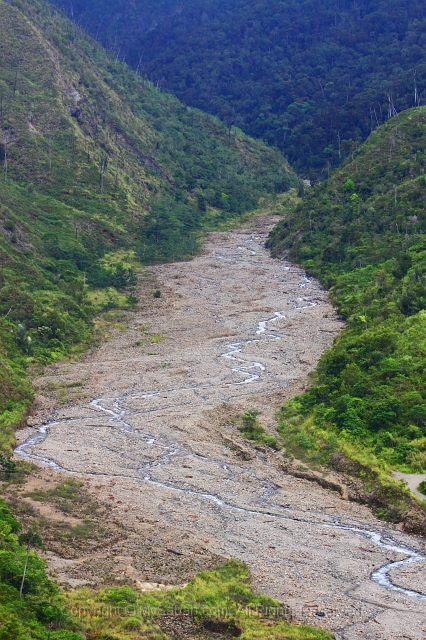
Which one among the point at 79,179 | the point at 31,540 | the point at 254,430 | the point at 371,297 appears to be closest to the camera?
the point at 31,540

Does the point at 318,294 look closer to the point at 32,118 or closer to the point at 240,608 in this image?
the point at 32,118

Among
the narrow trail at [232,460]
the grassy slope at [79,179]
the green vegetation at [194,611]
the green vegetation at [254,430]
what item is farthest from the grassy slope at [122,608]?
the grassy slope at [79,179]

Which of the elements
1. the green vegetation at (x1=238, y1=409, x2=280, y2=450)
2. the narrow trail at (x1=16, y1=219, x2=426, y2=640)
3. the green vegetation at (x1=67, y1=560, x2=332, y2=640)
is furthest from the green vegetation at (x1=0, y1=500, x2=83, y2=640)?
the green vegetation at (x1=238, y1=409, x2=280, y2=450)

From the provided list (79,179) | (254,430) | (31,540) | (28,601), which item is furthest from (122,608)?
(79,179)

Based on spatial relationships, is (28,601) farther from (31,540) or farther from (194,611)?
(31,540)

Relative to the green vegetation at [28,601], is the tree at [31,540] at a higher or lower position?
lower

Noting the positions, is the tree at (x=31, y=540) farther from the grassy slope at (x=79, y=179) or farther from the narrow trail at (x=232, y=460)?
the grassy slope at (x=79, y=179)

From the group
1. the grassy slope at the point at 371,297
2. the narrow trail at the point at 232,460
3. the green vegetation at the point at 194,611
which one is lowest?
the narrow trail at the point at 232,460

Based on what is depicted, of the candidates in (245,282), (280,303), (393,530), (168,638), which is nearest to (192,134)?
(245,282)
